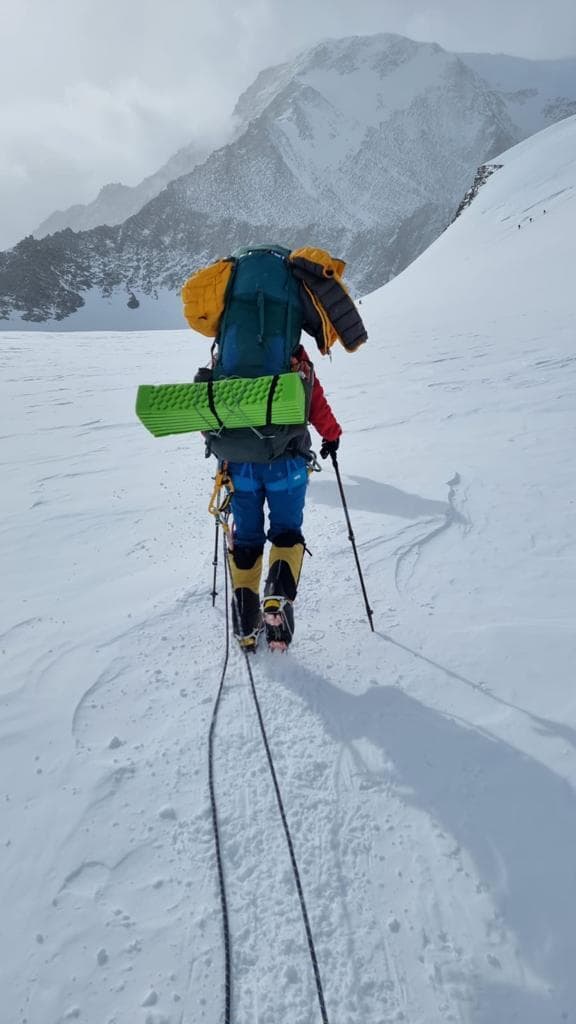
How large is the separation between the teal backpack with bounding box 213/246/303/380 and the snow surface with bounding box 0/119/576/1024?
1.54 metres

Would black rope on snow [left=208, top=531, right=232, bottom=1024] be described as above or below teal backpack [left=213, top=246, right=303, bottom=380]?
below

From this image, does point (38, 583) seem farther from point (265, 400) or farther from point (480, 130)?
point (480, 130)

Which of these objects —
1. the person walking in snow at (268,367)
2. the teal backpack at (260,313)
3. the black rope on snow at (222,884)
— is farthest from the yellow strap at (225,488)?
the black rope on snow at (222,884)

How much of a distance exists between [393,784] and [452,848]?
313 mm

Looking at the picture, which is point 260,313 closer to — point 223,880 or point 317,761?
point 317,761

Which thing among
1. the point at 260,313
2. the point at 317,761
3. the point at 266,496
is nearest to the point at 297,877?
the point at 317,761

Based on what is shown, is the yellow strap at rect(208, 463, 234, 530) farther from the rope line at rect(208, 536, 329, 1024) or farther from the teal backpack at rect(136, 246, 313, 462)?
the rope line at rect(208, 536, 329, 1024)

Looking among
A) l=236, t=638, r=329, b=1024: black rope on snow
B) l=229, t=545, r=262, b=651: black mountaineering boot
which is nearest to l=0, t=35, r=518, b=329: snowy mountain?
l=229, t=545, r=262, b=651: black mountaineering boot

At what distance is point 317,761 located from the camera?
7.32 ft

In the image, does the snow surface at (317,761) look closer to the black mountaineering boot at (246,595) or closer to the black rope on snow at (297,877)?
the black rope on snow at (297,877)

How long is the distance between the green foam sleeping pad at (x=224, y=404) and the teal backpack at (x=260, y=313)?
0.18 m

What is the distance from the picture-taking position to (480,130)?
7633 inches

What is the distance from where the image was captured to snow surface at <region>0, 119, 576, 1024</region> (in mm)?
1574

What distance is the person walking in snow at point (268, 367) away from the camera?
107 inches
